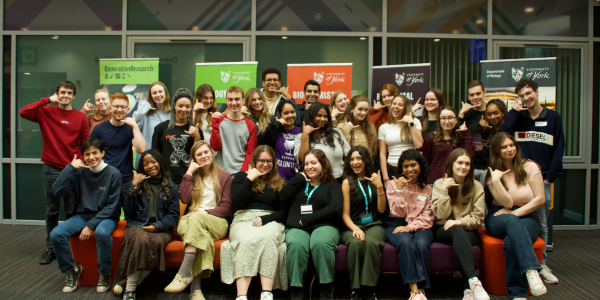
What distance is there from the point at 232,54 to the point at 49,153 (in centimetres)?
252

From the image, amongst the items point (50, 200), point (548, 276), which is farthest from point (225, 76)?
point (548, 276)

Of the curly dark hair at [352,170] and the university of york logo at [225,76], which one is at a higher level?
the university of york logo at [225,76]

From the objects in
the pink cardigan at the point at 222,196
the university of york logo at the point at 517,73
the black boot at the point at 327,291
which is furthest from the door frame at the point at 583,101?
the pink cardigan at the point at 222,196

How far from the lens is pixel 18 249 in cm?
408

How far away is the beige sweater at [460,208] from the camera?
2.97 meters

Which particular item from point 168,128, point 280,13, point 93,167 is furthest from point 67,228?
point 280,13

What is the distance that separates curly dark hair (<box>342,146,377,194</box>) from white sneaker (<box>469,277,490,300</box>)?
3.42ft

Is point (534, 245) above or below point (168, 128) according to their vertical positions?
below

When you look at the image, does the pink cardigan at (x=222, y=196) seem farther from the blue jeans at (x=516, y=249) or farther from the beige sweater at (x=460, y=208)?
the blue jeans at (x=516, y=249)

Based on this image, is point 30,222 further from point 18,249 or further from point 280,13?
point 280,13

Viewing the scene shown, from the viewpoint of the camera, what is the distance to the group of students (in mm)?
2844

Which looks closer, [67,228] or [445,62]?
[67,228]

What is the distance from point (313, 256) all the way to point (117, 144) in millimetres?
2065

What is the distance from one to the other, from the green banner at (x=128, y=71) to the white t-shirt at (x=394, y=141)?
2.94 meters
